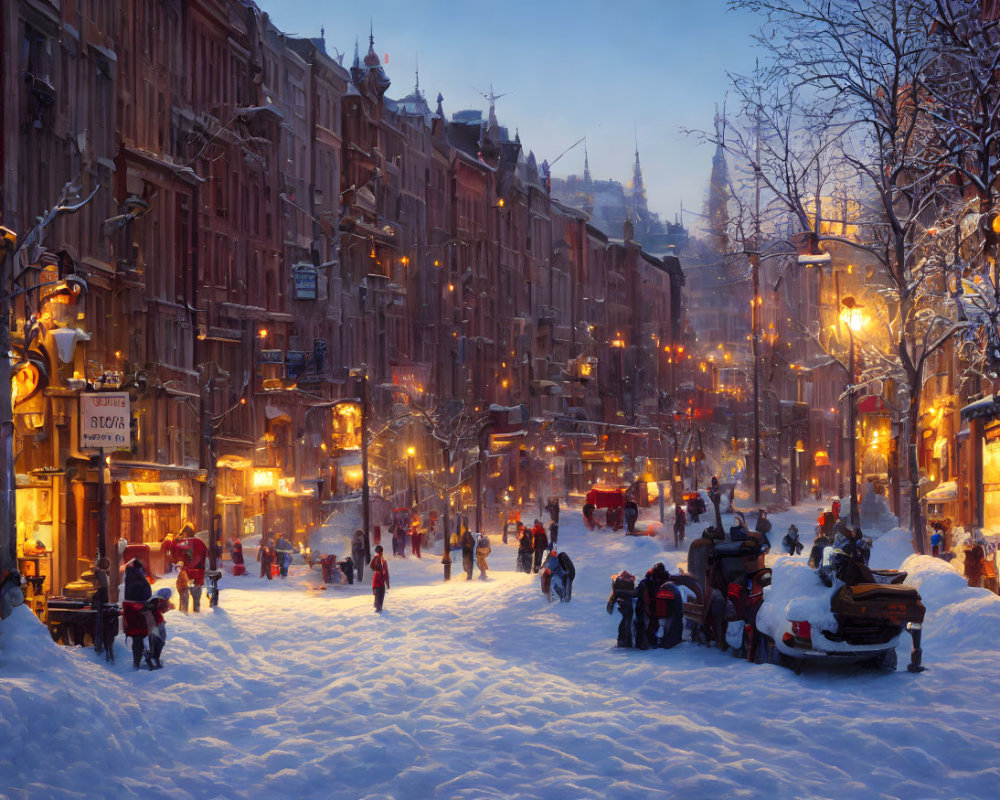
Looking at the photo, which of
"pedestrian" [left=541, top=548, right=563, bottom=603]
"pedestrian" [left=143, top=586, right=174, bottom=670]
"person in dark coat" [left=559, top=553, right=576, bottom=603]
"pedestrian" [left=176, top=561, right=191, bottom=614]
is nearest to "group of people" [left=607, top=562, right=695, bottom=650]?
"person in dark coat" [left=559, top=553, right=576, bottom=603]

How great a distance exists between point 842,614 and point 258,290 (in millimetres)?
41457

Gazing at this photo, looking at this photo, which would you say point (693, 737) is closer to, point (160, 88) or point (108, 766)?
point (108, 766)

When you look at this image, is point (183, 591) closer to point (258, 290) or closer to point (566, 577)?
point (566, 577)

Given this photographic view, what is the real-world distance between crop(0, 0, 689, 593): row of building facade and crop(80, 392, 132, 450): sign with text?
340 millimetres

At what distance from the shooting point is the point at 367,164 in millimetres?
67875

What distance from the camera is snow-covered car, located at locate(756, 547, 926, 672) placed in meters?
18.3

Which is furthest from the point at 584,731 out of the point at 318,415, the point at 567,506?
the point at 567,506

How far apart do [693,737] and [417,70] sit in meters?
87.9

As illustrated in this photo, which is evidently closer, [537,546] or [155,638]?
[155,638]

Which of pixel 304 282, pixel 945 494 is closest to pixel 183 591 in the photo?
pixel 945 494

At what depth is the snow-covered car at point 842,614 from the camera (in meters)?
18.3

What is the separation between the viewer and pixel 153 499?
38594 mm

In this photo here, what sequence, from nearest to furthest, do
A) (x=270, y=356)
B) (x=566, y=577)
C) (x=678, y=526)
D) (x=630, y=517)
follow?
1. (x=566, y=577)
2. (x=678, y=526)
3. (x=630, y=517)
4. (x=270, y=356)

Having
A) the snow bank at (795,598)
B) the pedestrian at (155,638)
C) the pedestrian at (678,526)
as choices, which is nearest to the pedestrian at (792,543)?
the pedestrian at (678,526)
